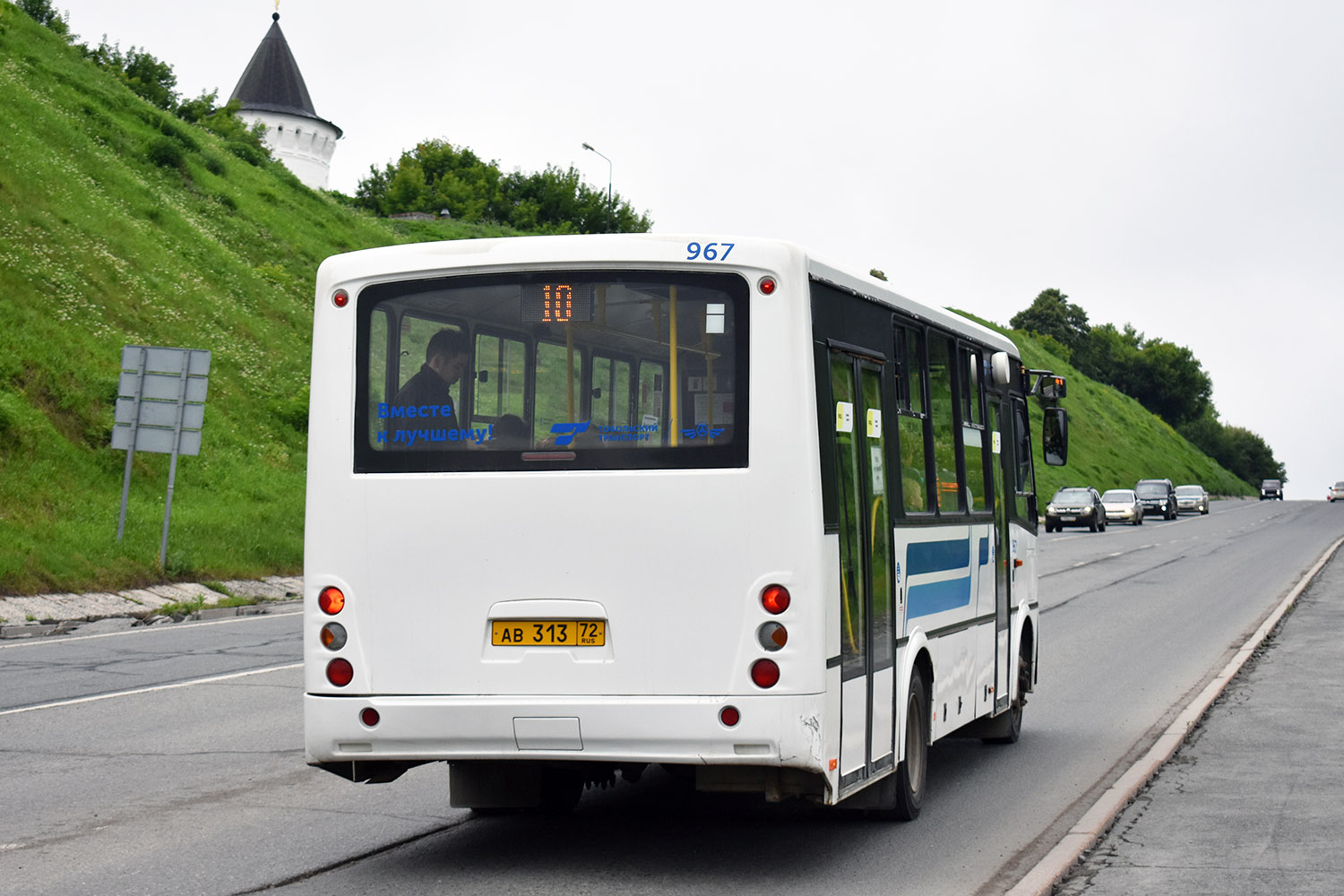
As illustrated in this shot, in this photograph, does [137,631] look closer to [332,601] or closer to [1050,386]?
[1050,386]

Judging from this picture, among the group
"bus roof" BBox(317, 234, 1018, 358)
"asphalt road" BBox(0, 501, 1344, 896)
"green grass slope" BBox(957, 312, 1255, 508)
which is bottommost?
"asphalt road" BBox(0, 501, 1344, 896)

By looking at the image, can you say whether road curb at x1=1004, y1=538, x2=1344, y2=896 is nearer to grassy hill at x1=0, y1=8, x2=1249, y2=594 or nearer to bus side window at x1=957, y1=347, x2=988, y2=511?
bus side window at x1=957, y1=347, x2=988, y2=511

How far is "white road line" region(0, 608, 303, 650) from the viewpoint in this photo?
58.2ft

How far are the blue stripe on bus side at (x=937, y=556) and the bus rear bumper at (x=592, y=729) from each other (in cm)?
171

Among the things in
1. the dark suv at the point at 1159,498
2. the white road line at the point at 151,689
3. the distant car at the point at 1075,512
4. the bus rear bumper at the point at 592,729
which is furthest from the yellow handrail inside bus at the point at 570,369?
the dark suv at the point at 1159,498

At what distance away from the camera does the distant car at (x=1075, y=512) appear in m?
59.3

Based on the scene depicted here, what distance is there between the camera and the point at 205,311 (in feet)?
124

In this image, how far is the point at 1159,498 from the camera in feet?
257

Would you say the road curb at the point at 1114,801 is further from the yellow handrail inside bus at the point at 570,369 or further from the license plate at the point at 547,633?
the yellow handrail inside bus at the point at 570,369

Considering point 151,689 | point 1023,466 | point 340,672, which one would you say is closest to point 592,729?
point 340,672

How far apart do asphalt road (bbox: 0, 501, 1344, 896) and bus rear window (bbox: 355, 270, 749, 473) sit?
5.93 ft

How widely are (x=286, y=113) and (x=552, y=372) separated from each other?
93609 millimetres

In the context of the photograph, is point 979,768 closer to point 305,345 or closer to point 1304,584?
point 1304,584

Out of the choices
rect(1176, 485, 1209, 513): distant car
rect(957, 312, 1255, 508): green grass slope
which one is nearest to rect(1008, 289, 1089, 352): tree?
rect(957, 312, 1255, 508): green grass slope
